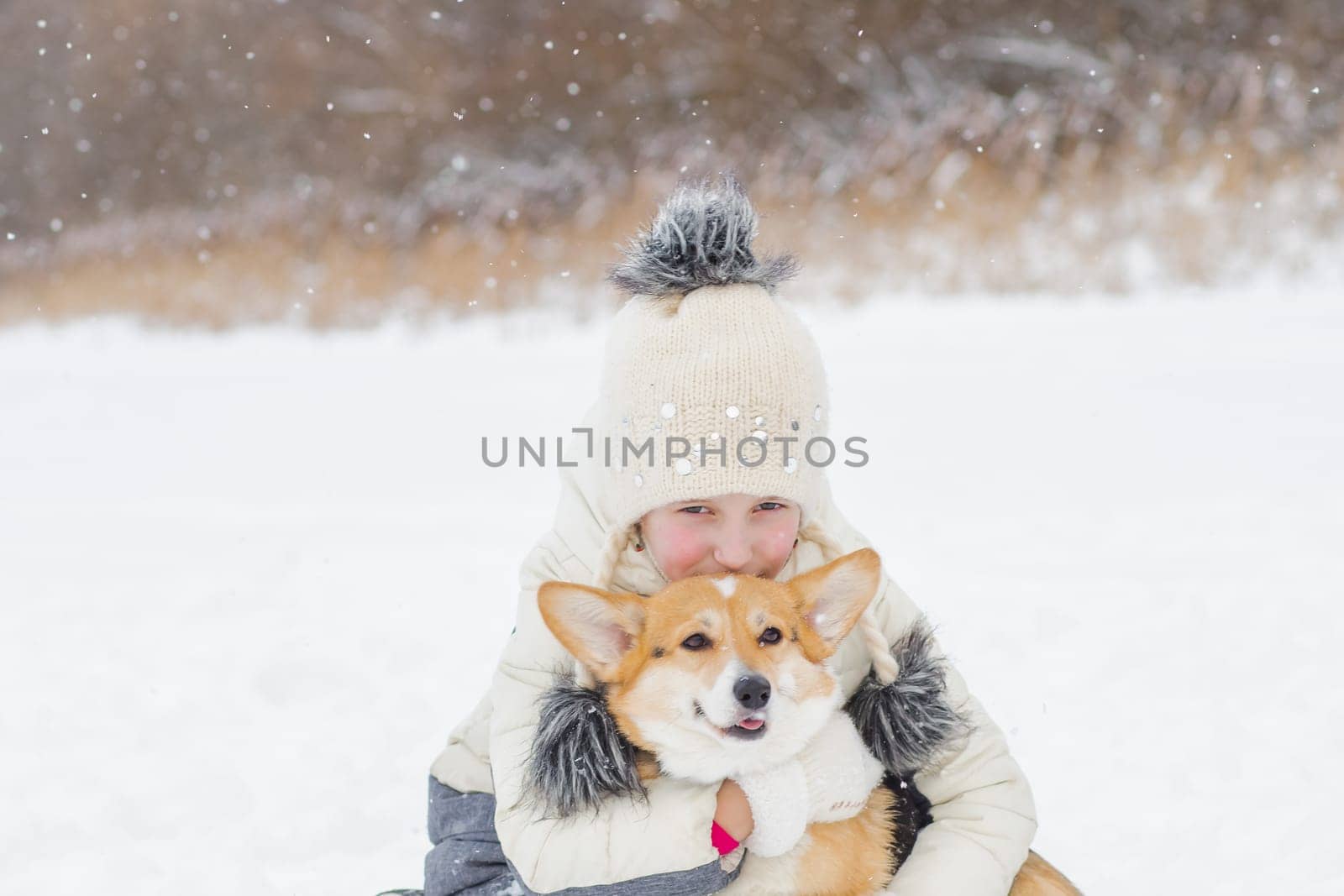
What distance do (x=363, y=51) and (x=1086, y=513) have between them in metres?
12.6

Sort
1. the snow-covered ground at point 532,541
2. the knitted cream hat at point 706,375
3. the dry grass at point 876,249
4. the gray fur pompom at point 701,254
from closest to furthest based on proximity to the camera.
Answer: the knitted cream hat at point 706,375
the gray fur pompom at point 701,254
the snow-covered ground at point 532,541
the dry grass at point 876,249

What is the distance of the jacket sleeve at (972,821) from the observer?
2.23m

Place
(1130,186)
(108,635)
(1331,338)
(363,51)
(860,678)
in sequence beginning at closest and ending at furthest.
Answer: (860,678) < (108,635) < (1331,338) < (1130,186) < (363,51)

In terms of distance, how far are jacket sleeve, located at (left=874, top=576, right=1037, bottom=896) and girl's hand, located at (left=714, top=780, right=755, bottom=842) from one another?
1.23 ft

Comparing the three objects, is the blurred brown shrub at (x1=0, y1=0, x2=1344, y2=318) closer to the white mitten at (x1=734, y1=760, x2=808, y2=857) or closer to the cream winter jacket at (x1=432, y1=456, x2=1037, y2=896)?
the cream winter jacket at (x1=432, y1=456, x2=1037, y2=896)

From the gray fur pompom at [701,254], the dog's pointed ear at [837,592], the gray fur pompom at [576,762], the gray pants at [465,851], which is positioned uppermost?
the gray fur pompom at [701,254]

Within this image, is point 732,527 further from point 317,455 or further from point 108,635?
point 317,455

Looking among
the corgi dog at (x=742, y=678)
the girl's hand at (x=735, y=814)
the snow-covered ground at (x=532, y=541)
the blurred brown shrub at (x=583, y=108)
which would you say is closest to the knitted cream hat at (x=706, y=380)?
the corgi dog at (x=742, y=678)

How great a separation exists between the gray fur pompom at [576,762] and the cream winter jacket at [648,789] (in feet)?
0.11

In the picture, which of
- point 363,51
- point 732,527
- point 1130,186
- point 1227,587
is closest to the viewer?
point 732,527

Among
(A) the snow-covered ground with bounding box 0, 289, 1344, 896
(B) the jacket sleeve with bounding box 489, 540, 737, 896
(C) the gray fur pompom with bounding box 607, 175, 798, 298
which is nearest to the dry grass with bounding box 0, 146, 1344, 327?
(A) the snow-covered ground with bounding box 0, 289, 1344, 896

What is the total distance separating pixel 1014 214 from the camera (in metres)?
8.49

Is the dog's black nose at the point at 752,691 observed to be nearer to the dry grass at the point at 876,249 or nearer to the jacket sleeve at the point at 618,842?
the jacket sleeve at the point at 618,842

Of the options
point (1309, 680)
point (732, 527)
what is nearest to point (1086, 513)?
point (1309, 680)
